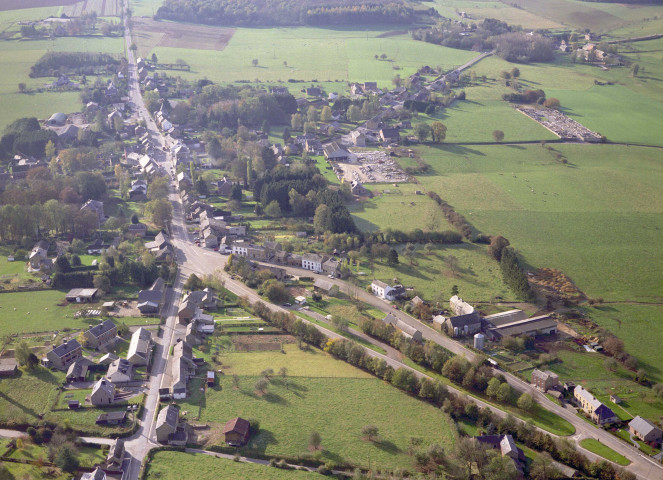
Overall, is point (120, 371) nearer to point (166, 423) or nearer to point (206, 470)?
point (166, 423)

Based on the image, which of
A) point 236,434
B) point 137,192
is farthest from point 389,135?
point 236,434

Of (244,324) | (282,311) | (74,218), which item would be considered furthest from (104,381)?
(74,218)

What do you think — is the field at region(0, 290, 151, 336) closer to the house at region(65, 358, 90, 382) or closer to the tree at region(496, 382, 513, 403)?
the house at region(65, 358, 90, 382)

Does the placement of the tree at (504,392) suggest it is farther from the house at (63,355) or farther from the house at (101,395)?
the house at (63,355)

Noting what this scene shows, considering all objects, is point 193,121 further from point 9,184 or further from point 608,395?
point 608,395

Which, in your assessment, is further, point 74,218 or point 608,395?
point 74,218

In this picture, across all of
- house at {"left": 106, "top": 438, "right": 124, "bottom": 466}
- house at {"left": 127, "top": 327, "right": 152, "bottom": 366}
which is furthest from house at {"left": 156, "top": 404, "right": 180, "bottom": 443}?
house at {"left": 127, "top": 327, "right": 152, "bottom": 366}
